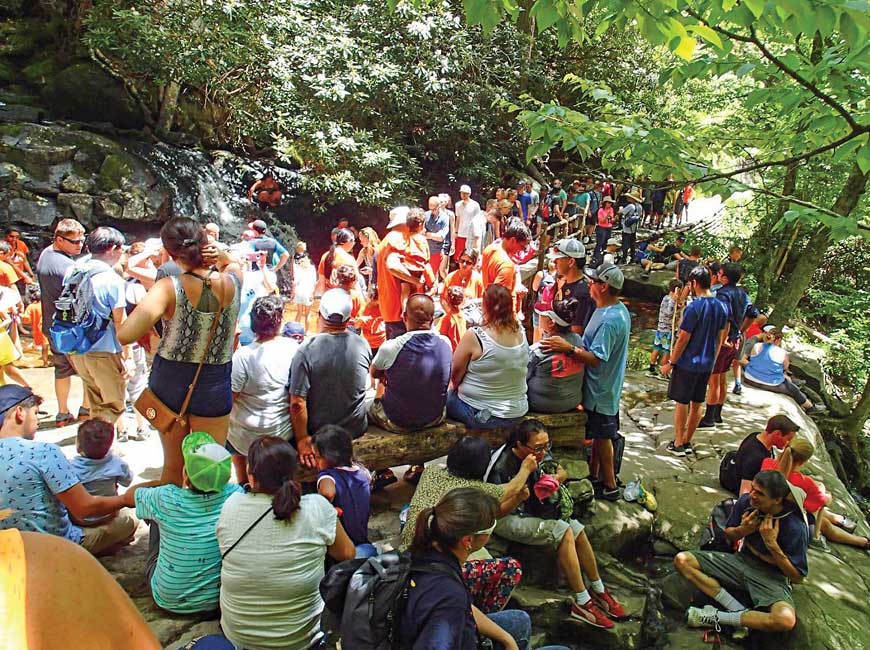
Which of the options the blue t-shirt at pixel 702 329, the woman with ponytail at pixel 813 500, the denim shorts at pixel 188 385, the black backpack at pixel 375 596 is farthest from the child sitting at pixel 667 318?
the black backpack at pixel 375 596

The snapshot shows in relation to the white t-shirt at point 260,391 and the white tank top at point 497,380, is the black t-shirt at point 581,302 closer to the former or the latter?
the white tank top at point 497,380

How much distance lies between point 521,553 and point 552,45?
16879 millimetres

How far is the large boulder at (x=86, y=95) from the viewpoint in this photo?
12508 mm

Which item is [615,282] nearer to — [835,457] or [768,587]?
[768,587]

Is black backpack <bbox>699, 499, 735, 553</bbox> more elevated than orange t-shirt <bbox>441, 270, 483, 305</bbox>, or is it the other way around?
orange t-shirt <bbox>441, 270, 483, 305</bbox>

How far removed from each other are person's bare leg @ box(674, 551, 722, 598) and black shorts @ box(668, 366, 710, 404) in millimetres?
2021

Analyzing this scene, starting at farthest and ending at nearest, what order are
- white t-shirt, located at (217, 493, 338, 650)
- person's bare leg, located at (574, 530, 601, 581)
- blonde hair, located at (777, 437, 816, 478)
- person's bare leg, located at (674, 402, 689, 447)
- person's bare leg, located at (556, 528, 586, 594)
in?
person's bare leg, located at (674, 402, 689, 447) < blonde hair, located at (777, 437, 816, 478) < person's bare leg, located at (574, 530, 601, 581) < person's bare leg, located at (556, 528, 586, 594) < white t-shirt, located at (217, 493, 338, 650)

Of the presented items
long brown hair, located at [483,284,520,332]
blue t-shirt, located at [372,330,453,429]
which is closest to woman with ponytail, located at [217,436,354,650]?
blue t-shirt, located at [372,330,453,429]

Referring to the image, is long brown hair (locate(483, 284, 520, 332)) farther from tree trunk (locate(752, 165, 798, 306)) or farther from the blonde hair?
tree trunk (locate(752, 165, 798, 306))

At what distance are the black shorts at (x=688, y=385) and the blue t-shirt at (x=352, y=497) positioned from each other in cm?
378

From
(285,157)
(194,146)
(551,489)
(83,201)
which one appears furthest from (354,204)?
(551,489)

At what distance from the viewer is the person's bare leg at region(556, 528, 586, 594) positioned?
3.56 metres

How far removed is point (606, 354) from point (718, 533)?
1.61 metres

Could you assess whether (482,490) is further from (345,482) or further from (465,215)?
(465,215)
